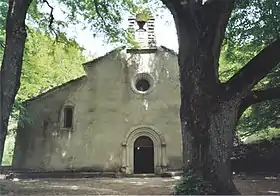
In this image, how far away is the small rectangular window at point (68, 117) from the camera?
1702cm

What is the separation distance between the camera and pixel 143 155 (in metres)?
17.7

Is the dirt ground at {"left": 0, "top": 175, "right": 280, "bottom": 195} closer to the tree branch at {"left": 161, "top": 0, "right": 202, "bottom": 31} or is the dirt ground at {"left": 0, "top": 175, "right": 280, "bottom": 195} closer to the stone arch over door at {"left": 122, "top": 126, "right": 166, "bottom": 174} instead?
the tree branch at {"left": 161, "top": 0, "right": 202, "bottom": 31}

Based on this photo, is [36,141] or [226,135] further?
[36,141]

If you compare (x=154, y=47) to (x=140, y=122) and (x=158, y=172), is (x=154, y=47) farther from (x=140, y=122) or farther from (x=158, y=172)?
(x=158, y=172)

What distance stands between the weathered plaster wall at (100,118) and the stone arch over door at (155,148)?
8.7 inches

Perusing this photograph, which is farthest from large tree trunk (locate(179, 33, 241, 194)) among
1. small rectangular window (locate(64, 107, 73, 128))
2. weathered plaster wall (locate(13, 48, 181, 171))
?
small rectangular window (locate(64, 107, 73, 128))

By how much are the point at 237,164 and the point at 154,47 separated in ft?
26.1

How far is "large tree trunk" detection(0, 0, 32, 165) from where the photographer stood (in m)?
6.16

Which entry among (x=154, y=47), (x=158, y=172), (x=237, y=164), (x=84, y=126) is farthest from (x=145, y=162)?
(x=154, y=47)

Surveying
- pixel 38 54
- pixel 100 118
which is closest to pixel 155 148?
pixel 100 118

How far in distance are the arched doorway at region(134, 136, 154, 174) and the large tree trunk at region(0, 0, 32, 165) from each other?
1107 centimetres

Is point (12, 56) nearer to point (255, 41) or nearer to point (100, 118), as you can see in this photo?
point (255, 41)

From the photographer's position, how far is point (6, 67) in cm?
633

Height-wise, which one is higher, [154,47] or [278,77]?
[154,47]
